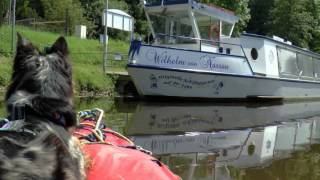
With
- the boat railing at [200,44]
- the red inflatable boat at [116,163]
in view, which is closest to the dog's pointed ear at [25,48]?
the red inflatable boat at [116,163]

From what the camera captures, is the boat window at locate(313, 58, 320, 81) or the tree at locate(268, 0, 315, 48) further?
the tree at locate(268, 0, 315, 48)

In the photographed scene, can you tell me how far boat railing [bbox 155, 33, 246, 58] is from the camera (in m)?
18.6

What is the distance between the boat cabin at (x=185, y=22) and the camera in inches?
739

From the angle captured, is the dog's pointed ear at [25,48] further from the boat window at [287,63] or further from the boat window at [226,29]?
the boat window at [287,63]

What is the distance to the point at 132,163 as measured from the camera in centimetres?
331

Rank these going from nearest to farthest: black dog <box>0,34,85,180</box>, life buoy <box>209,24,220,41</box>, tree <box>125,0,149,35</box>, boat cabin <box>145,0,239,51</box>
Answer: black dog <box>0,34,85,180</box> → boat cabin <box>145,0,239,51</box> → life buoy <box>209,24,220,41</box> → tree <box>125,0,149,35</box>

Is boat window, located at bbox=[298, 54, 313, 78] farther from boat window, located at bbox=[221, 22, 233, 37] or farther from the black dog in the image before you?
the black dog

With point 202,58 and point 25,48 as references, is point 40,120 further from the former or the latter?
point 202,58

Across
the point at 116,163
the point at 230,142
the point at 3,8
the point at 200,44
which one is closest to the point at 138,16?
the point at 3,8

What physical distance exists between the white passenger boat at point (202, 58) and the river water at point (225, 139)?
146 cm

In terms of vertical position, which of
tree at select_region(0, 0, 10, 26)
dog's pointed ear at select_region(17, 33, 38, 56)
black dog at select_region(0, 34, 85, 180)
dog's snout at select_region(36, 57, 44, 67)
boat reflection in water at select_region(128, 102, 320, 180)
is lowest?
boat reflection in water at select_region(128, 102, 320, 180)

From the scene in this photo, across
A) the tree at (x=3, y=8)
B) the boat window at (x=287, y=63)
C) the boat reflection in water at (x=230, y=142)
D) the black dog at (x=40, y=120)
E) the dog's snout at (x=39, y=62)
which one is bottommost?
the boat reflection in water at (x=230, y=142)

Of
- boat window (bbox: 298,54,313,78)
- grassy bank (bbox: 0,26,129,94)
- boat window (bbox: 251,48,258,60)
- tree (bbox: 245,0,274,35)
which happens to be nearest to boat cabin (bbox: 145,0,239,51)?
boat window (bbox: 251,48,258,60)

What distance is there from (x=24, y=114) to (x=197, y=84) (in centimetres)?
1535
